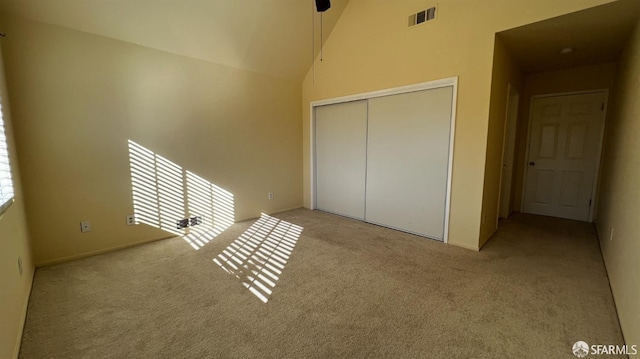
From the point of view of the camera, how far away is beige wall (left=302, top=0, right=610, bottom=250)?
261 cm

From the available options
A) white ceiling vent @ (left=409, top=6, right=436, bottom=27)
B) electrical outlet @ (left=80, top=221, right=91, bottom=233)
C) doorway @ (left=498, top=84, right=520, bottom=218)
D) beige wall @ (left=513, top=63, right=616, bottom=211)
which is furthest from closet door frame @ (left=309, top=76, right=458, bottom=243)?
electrical outlet @ (left=80, top=221, right=91, bottom=233)

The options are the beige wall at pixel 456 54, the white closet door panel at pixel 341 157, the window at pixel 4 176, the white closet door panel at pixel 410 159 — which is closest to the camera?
the window at pixel 4 176

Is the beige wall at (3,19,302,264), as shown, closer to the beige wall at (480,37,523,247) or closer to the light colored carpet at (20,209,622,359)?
the light colored carpet at (20,209,622,359)

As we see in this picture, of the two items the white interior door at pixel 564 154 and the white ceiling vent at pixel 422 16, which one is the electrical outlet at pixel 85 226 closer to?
the white ceiling vent at pixel 422 16

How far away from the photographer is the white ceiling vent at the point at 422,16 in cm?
298

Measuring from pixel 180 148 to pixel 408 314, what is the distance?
3.11 metres

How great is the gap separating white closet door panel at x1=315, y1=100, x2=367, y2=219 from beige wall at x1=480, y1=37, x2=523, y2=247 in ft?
5.12

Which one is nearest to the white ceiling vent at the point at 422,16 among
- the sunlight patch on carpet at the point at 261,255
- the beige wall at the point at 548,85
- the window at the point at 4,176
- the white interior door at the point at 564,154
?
the beige wall at the point at 548,85

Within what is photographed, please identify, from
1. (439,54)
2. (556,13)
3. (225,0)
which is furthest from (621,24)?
(225,0)

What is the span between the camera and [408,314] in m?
1.85

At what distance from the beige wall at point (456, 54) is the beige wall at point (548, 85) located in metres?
2.09

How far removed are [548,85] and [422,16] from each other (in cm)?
258

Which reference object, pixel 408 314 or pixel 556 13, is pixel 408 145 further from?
pixel 408 314

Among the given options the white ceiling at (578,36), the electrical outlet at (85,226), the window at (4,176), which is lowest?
the electrical outlet at (85,226)
